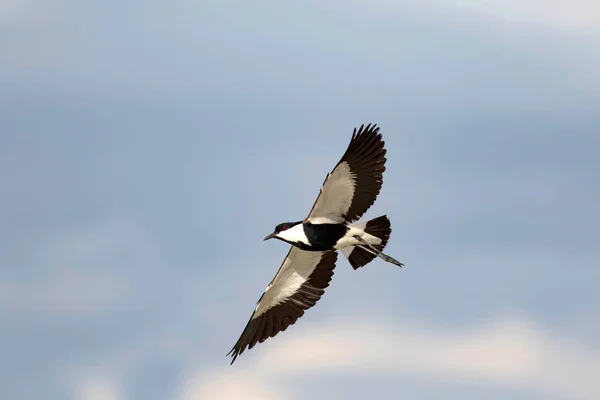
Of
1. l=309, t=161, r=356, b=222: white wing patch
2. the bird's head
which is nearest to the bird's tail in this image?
l=309, t=161, r=356, b=222: white wing patch

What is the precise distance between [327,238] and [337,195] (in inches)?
45.9

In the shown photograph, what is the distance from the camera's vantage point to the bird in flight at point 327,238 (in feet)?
92.5

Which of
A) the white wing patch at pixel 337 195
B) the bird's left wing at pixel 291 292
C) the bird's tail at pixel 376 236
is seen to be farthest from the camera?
the bird's left wing at pixel 291 292

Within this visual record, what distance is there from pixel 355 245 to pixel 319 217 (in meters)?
1.33

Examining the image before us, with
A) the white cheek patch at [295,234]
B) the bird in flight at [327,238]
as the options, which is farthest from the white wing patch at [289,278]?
the white cheek patch at [295,234]

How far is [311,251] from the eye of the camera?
29.6m

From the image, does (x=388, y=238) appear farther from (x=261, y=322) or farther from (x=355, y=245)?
(x=261, y=322)

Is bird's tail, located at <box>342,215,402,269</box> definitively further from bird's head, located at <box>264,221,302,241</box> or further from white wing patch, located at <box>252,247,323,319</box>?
bird's head, located at <box>264,221,302,241</box>

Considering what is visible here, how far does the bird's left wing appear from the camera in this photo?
3019 cm

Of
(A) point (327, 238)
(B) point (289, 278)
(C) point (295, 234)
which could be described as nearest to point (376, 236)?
(A) point (327, 238)

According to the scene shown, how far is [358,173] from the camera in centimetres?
2819

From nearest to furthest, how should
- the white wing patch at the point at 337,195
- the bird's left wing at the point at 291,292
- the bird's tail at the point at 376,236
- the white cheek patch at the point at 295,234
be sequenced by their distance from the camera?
1. the white wing patch at the point at 337,195
2. the white cheek patch at the point at 295,234
3. the bird's tail at the point at 376,236
4. the bird's left wing at the point at 291,292

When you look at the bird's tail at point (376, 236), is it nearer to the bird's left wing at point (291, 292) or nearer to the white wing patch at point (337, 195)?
the white wing patch at point (337, 195)

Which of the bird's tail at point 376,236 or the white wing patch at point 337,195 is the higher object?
the white wing patch at point 337,195
